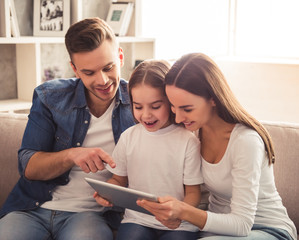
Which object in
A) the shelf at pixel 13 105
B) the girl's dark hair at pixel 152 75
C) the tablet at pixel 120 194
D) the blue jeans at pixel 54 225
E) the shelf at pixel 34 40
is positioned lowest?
the blue jeans at pixel 54 225

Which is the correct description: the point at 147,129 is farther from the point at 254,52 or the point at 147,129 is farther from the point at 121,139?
the point at 254,52

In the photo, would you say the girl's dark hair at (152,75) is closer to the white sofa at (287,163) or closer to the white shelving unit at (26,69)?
the white sofa at (287,163)

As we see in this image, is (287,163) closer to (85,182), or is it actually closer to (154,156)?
(154,156)

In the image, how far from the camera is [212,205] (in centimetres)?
164

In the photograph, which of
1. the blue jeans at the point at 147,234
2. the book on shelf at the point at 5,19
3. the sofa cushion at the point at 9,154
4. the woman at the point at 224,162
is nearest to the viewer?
the woman at the point at 224,162

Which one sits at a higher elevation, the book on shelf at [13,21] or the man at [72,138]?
the book on shelf at [13,21]

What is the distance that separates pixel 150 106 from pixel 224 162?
1.05 ft

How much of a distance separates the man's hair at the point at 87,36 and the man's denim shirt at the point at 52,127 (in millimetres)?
200

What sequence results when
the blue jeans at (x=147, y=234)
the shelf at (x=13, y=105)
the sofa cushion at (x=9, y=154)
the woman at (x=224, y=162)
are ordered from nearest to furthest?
the woman at (x=224, y=162) → the blue jeans at (x=147, y=234) → the sofa cushion at (x=9, y=154) → the shelf at (x=13, y=105)

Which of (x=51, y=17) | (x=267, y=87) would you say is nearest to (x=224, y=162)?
(x=51, y=17)

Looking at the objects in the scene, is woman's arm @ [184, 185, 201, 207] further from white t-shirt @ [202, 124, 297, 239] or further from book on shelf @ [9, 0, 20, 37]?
book on shelf @ [9, 0, 20, 37]

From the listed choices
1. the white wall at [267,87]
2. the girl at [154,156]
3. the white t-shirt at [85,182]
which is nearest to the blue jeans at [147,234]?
the girl at [154,156]

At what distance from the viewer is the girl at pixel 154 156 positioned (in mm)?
1561

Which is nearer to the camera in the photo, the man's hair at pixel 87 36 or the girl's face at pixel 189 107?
the girl's face at pixel 189 107
